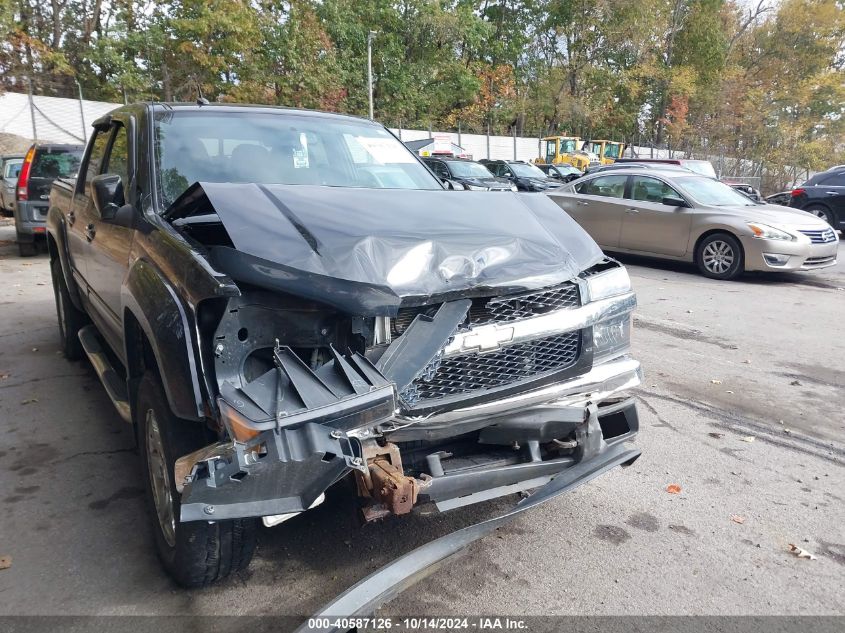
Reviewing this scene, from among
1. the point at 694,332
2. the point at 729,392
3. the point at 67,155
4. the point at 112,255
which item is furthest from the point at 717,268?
the point at 67,155

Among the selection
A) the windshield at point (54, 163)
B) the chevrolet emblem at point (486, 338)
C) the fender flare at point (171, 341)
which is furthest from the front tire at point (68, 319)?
the windshield at point (54, 163)

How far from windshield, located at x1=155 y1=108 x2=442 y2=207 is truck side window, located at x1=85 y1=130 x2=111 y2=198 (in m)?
0.90

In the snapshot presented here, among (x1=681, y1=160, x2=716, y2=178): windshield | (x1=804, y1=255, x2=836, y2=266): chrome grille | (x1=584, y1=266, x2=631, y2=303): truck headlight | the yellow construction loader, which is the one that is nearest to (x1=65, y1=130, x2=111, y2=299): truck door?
(x1=584, y1=266, x2=631, y2=303): truck headlight

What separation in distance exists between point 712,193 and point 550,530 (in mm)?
9208

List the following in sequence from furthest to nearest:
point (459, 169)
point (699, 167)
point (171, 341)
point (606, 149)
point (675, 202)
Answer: point (606, 149) < point (459, 169) < point (699, 167) < point (675, 202) < point (171, 341)

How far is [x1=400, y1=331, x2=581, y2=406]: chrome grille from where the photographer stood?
2516mm

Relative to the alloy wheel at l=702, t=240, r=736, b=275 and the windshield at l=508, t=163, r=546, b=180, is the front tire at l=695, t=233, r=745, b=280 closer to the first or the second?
the alloy wheel at l=702, t=240, r=736, b=275

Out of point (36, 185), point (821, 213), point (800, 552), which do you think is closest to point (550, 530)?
point (800, 552)

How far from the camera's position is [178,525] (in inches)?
101

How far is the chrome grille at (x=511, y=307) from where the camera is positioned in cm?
256

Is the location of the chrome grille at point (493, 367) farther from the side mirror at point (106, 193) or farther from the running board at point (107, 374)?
the side mirror at point (106, 193)

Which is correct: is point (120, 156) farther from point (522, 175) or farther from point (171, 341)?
point (522, 175)

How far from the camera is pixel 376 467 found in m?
2.38

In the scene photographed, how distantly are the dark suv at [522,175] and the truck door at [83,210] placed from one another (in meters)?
17.7
